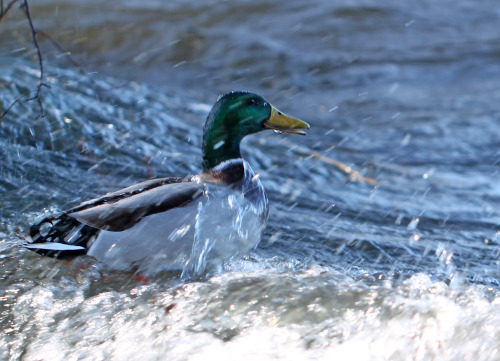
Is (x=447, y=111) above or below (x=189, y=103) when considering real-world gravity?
below

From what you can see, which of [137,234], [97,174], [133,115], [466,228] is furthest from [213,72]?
[137,234]

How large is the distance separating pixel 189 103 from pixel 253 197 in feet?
11.9

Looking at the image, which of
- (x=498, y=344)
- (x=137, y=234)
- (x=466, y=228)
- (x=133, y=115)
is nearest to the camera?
(x=498, y=344)

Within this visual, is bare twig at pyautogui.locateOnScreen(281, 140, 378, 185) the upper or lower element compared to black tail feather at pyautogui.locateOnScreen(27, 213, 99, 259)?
lower

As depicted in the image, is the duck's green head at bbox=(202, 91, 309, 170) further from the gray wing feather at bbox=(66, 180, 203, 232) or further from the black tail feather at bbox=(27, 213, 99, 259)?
the black tail feather at bbox=(27, 213, 99, 259)

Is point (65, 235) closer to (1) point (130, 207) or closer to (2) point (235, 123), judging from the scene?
(1) point (130, 207)

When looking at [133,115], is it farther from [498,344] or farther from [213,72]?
[498,344]

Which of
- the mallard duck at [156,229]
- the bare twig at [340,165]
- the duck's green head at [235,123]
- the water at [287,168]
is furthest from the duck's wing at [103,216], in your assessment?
the bare twig at [340,165]

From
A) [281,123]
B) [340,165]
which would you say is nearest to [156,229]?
[281,123]

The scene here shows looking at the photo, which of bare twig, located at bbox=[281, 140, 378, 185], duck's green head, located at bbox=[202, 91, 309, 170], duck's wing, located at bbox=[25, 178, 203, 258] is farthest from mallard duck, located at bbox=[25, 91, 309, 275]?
bare twig, located at bbox=[281, 140, 378, 185]

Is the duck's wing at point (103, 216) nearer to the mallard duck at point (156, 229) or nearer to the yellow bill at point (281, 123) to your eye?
the mallard duck at point (156, 229)

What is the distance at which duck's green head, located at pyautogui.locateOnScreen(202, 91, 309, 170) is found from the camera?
4.00 meters

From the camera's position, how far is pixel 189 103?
24.1 feet

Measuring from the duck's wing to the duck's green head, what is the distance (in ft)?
1.40
